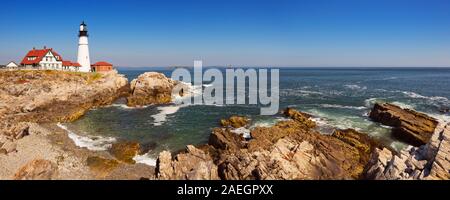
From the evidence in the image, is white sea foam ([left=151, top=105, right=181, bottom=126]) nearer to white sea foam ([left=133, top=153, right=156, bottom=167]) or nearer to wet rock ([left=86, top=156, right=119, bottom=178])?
white sea foam ([left=133, top=153, right=156, bottom=167])

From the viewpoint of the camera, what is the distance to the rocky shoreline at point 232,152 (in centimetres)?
1638

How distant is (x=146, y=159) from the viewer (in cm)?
2369

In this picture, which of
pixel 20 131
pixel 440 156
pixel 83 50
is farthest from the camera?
pixel 83 50

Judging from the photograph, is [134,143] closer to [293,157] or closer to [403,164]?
[293,157]

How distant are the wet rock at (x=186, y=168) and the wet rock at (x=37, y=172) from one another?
5946 millimetres

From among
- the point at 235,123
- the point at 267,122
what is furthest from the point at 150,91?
the point at 267,122

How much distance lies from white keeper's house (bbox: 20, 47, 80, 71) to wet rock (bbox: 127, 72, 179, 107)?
17.7 metres

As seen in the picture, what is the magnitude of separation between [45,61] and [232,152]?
2071 inches

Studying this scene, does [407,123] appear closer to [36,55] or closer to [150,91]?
[150,91]

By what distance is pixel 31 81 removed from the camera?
4516cm

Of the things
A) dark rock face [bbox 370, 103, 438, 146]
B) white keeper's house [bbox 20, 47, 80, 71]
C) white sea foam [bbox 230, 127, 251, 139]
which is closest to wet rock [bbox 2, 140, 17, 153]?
white sea foam [bbox 230, 127, 251, 139]
